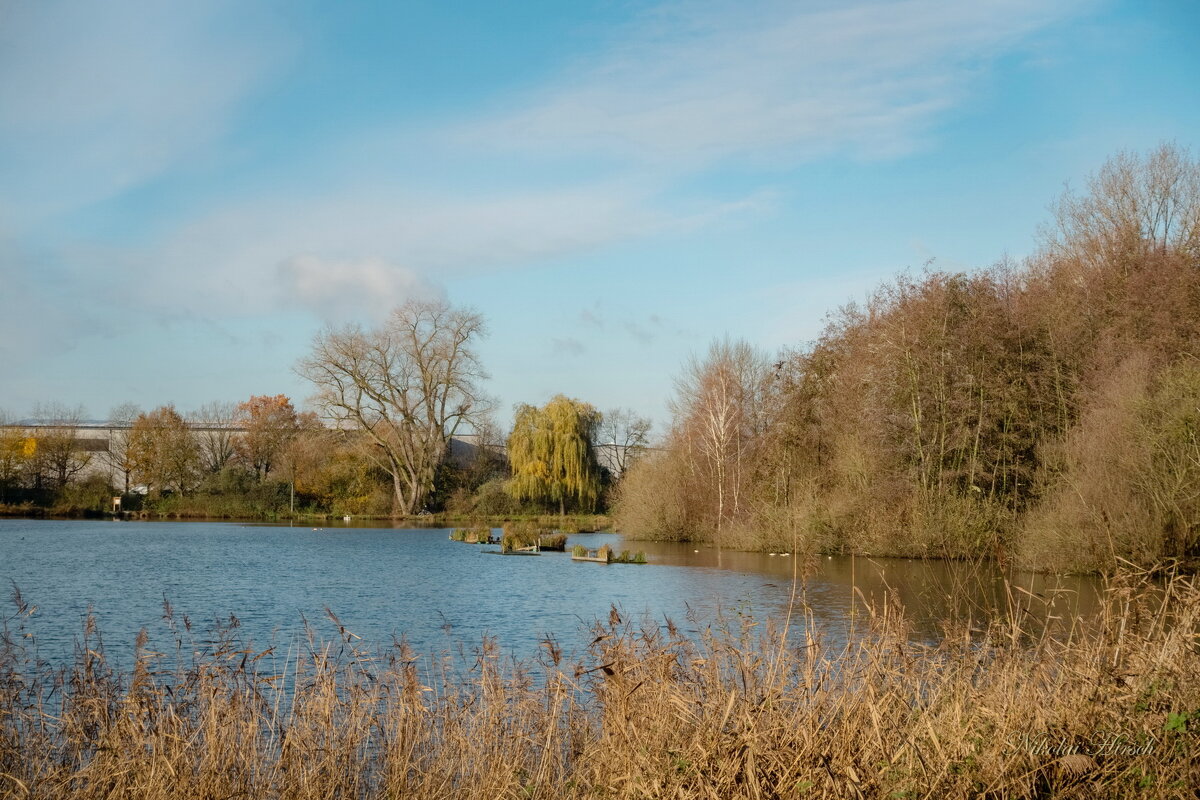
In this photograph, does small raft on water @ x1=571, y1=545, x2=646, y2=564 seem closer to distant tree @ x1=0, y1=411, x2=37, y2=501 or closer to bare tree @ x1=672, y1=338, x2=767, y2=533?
bare tree @ x1=672, y1=338, x2=767, y2=533

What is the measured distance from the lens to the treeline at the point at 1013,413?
830 inches

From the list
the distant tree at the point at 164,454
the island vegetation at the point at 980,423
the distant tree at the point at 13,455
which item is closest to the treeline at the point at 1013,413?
the island vegetation at the point at 980,423

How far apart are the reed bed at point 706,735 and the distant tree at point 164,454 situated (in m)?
55.9

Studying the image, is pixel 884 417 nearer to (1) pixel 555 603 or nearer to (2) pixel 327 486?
(1) pixel 555 603

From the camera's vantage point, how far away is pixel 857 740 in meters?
5.40

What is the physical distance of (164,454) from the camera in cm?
5941

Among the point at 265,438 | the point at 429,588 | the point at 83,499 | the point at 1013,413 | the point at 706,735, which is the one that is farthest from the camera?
the point at 265,438

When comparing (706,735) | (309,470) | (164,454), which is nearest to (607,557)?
(706,735)

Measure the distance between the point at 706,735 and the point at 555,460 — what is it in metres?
46.6

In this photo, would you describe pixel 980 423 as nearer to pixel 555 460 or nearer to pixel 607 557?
pixel 607 557

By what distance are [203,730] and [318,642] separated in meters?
5.85

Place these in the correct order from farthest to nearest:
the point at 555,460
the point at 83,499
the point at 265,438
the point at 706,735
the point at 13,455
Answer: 1. the point at 265,438
2. the point at 13,455
3. the point at 83,499
4. the point at 555,460
5. the point at 706,735

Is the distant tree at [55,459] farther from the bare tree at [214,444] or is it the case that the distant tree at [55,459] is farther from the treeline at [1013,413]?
the treeline at [1013,413]

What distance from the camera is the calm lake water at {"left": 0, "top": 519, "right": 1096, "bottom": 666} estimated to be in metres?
13.9
